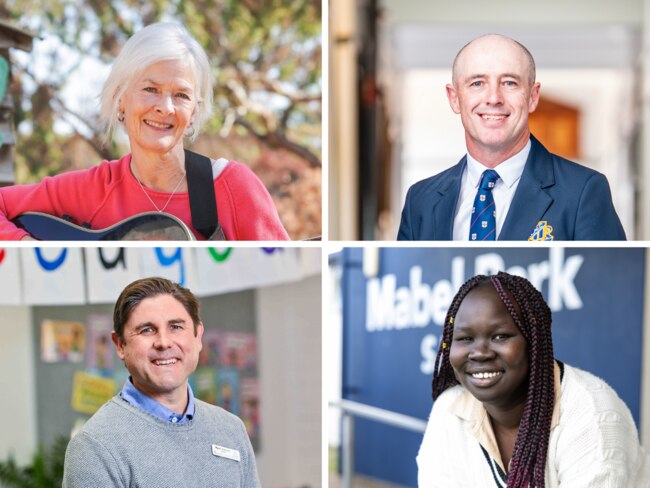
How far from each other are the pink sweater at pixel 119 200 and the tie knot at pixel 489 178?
1.09 ft

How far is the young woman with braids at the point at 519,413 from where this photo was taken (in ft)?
4.14

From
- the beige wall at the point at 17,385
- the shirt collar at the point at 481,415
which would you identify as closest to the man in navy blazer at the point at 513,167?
the shirt collar at the point at 481,415

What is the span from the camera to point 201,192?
1.43m

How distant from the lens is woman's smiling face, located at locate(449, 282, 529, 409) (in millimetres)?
1303

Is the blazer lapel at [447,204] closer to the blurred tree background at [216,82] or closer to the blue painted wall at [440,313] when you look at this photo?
the blue painted wall at [440,313]

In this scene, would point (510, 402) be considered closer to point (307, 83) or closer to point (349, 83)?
point (307, 83)

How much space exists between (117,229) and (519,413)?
0.67 meters

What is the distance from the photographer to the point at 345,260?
183 centimetres

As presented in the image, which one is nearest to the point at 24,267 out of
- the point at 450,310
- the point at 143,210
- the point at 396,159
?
the point at 143,210

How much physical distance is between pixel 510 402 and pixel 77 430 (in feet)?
2.29

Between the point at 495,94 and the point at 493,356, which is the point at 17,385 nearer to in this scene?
the point at 493,356

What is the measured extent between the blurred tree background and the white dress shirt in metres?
0.24

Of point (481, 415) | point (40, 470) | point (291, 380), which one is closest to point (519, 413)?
point (481, 415)

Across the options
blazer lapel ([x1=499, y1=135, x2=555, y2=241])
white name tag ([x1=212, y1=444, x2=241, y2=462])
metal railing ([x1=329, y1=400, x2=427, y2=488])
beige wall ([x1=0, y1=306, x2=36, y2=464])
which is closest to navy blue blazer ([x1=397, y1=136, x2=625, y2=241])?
blazer lapel ([x1=499, y1=135, x2=555, y2=241])
